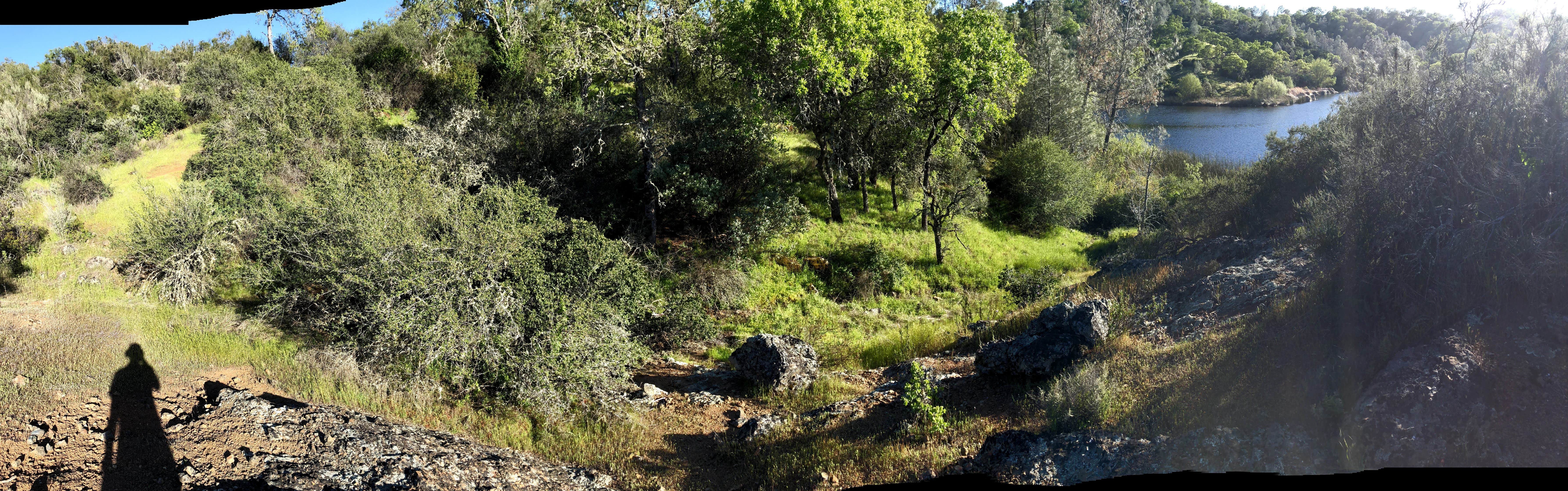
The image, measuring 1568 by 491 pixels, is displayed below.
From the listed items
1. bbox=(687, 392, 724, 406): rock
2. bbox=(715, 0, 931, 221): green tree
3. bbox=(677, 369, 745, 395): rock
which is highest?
bbox=(715, 0, 931, 221): green tree

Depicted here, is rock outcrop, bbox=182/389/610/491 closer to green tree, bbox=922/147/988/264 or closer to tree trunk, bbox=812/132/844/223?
tree trunk, bbox=812/132/844/223

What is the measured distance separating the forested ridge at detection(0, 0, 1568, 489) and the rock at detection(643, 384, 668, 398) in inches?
25.9

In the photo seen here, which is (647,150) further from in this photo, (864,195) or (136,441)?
(136,441)

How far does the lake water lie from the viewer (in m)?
41.0

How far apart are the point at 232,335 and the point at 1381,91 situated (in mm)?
19354

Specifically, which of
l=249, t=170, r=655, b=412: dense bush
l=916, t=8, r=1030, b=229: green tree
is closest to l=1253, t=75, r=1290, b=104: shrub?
l=916, t=8, r=1030, b=229: green tree

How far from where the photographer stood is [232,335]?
35.7ft

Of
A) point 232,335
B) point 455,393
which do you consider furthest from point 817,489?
point 232,335

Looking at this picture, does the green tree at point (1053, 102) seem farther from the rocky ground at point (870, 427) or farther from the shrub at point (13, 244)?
the shrub at point (13, 244)

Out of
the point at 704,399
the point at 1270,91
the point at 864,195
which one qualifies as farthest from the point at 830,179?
the point at 1270,91

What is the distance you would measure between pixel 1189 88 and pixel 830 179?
61.4 meters

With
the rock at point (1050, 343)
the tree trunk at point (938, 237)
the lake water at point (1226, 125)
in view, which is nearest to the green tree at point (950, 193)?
the tree trunk at point (938, 237)

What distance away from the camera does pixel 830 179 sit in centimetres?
2056

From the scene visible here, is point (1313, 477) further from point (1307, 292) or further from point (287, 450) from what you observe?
point (287, 450)
